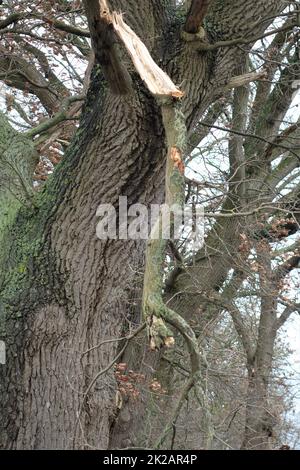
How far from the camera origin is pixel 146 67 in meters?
3.81

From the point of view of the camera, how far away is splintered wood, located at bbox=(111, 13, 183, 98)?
11.6 ft

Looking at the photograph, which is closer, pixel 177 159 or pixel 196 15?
pixel 177 159

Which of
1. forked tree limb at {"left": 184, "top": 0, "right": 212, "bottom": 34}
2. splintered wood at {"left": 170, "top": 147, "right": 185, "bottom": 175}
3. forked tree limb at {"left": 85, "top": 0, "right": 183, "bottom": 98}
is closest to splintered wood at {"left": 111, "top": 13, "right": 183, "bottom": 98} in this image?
forked tree limb at {"left": 85, "top": 0, "right": 183, "bottom": 98}

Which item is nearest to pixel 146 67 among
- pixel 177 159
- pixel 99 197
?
pixel 177 159

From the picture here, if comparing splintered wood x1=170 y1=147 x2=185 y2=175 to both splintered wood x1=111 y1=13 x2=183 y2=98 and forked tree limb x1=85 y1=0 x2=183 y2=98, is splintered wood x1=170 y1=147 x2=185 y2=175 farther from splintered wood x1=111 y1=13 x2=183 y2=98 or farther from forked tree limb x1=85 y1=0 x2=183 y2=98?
forked tree limb x1=85 y1=0 x2=183 y2=98

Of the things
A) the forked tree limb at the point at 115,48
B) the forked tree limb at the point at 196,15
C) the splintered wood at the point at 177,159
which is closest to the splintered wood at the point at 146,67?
the forked tree limb at the point at 115,48

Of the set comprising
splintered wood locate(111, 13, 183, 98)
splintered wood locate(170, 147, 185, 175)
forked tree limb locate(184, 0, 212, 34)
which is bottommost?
splintered wood locate(170, 147, 185, 175)

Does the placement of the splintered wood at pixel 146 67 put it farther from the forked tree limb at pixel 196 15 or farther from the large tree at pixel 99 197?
the forked tree limb at pixel 196 15

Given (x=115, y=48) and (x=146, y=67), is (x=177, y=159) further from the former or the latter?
(x=115, y=48)

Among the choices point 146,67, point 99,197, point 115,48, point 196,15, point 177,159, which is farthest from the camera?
point 99,197

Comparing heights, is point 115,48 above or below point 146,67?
above

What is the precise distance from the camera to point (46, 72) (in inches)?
345

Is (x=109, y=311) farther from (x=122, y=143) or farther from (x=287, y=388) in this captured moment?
(x=287, y=388)

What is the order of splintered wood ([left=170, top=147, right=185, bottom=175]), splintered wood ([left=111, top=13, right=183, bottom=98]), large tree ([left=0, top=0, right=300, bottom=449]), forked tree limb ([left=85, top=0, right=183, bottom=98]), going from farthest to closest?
large tree ([left=0, top=0, right=300, bottom=449]) < forked tree limb ([left=85, top=0, right=183, bottom=98]) < splintered wood ([left=111, top=13, right=183, bottom=98]) < splintered wood ([left=170, top=147, right=185, bottom=175])
